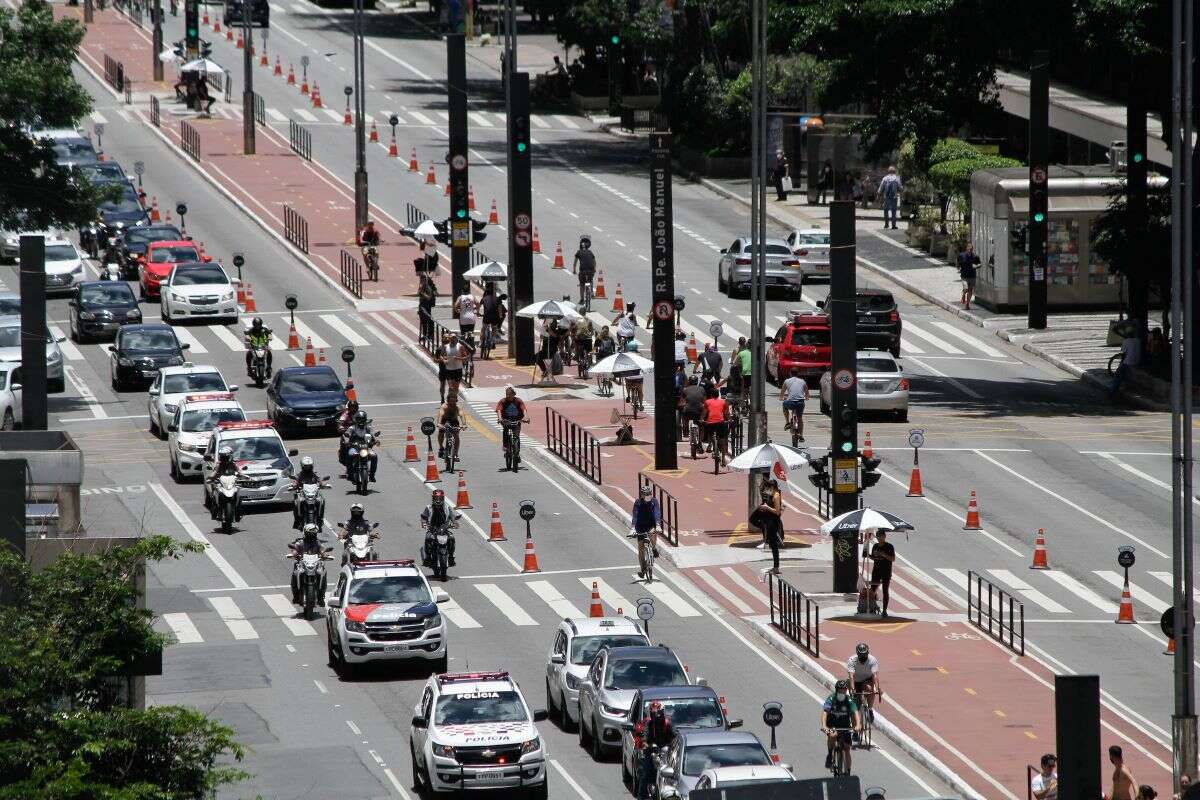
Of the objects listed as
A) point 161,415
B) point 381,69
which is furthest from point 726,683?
point 381,69

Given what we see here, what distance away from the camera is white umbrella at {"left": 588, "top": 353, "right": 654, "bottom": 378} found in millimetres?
52906

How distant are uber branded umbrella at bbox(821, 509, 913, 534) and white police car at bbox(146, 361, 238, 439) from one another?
19.4 meters

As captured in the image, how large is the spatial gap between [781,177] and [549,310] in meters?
28.4

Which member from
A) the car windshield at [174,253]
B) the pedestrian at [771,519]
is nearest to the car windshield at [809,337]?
the pedestrian at [771,519]

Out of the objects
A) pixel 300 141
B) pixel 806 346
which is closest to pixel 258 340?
pixel 806 346

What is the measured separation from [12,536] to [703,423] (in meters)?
24.6

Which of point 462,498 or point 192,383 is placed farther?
point 192,383

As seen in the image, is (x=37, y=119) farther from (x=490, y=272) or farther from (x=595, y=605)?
(x=595, y=605)

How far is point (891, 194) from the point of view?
80.6 meters

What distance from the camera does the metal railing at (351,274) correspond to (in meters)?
71.4

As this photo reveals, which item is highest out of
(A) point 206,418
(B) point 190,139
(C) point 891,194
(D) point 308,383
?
(B) point 190,139

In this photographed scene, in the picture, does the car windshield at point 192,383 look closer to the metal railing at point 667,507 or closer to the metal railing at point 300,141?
the metal railing at point 667,507

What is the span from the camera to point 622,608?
40750mm

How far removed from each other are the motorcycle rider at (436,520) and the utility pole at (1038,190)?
27.6 metres
